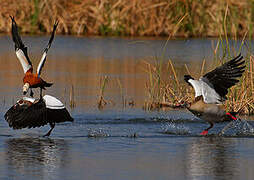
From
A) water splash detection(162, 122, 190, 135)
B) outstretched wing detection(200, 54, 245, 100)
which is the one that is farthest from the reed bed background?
outstretched wing detection(200, 54, 245, 100)

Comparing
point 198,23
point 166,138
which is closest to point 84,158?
point 166,138

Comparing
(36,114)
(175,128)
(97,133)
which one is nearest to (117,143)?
(97,133)

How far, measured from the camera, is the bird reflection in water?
8.36 metres

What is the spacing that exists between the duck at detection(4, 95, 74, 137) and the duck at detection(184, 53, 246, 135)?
1772 mm

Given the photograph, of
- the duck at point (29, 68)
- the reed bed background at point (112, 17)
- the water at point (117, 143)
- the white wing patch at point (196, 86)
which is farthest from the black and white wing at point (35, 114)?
the reed bed background at point (112, 17)

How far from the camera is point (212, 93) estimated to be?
11.1 meters

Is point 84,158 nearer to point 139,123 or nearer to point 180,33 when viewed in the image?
point 139,123

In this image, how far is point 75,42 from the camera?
25.5m

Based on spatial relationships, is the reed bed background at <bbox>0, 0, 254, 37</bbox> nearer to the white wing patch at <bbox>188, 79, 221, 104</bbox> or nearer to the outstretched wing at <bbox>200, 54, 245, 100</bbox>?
the outstretched wing at <bbox>200, 54, 245, 100</bbox>

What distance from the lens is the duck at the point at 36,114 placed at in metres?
10.6

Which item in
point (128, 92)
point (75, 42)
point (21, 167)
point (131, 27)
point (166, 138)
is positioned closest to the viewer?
point (21, 167)

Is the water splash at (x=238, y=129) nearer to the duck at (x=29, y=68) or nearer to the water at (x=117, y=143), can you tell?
the water at (x=117, y=143)

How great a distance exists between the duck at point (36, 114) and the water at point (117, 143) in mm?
179

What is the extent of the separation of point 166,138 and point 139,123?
141 centimetres
